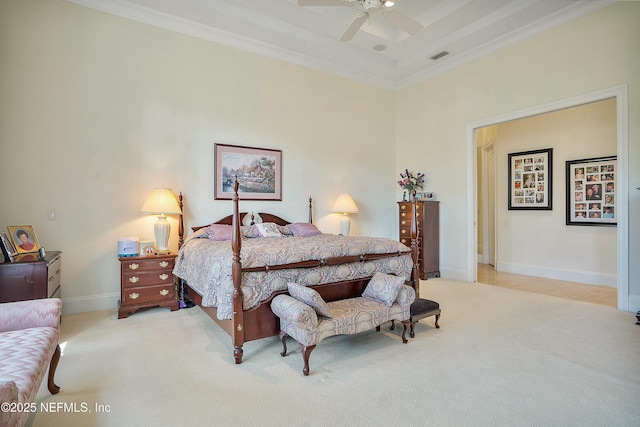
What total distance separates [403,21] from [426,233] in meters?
3.44

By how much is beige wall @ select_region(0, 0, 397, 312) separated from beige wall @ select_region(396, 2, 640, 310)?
2.49m

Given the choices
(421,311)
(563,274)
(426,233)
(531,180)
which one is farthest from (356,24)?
(563,274)

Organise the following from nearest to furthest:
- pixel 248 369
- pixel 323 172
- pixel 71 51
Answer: pixel 248 369 → pixel 71 51 → pixel 323 172

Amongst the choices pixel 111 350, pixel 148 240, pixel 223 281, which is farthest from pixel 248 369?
pixel 148 240

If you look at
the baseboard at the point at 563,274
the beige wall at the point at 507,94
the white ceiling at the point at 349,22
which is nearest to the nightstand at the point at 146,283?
the white ceiling at the point at 349,22

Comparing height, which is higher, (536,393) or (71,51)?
(71,51)

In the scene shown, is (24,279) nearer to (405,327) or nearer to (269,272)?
(269,272)

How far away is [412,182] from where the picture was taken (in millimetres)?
6461

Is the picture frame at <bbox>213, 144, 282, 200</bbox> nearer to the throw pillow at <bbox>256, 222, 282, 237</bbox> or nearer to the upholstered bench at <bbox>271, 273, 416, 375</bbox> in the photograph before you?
the throw pillow at <bbox>256, 222, 282, 237</bbox>

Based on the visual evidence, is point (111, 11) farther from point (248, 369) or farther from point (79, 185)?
point (248, 369)

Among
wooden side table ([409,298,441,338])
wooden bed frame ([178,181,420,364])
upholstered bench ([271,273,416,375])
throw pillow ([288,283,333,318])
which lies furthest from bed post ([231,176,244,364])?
wooden side table ([409,298,441,338])

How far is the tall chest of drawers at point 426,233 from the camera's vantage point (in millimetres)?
5816

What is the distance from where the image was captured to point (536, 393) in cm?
220

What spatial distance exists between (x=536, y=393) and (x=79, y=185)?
4.96 m
